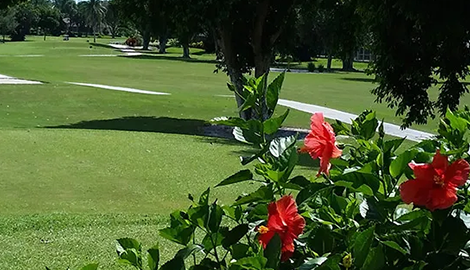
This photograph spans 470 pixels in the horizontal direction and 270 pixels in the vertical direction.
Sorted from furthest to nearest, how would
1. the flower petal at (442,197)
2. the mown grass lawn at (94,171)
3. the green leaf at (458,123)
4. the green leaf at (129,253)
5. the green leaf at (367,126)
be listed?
the mown grass lawn at (94,171)
the green leaf at (367,126)
the green leaf at (458,123)
the green leaf at (129,253)
the flower petal at (442,197)

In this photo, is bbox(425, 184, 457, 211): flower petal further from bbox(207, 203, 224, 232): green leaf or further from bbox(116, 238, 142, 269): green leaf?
bbox(116, 238, 142, 269): green leaf

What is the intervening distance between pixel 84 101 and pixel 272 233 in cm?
2567

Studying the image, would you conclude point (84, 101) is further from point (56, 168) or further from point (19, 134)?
point (56, 168)

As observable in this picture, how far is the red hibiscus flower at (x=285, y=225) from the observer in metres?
1.93

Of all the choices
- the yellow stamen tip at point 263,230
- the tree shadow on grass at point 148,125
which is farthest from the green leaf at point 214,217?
the tree shadow on grass at point 148,125

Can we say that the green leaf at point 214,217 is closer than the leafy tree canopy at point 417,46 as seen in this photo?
Yes

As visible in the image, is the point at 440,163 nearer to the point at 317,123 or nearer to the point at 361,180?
the point at 361,180

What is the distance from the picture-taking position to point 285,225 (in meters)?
1.93

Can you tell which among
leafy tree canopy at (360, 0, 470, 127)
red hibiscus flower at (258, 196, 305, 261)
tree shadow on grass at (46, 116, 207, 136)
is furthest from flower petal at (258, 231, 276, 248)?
tree shadow on grass at (46, 116, 207, 136)

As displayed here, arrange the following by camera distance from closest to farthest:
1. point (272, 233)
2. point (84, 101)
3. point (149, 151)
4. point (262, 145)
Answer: point (272, 233)
point (262, 145)
point (149, 151)
point (84, 101)

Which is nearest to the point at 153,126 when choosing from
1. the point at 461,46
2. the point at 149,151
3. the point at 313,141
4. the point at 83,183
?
the point at 149,151

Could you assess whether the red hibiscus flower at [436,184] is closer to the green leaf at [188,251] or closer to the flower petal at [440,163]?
the flower petal at [440,163]

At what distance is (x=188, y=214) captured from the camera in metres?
2.01

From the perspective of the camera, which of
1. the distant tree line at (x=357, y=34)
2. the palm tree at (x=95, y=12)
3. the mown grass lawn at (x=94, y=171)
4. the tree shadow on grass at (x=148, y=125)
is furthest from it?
the palm tree at (x=95, y=12)
